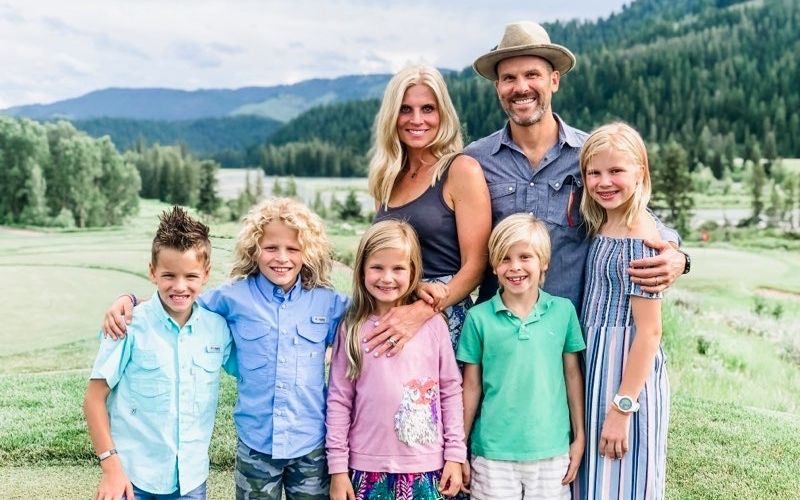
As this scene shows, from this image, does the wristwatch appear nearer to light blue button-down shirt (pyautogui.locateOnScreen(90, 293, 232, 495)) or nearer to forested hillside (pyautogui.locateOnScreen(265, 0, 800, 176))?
light blue button-down shirt (pyautogui.locateOnScreen(90, 293, 232, 495))

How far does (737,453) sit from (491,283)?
3477 mm

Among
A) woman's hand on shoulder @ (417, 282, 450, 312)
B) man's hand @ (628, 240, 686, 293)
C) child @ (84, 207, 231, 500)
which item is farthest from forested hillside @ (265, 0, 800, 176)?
child @ (84, 207, 231, 500)

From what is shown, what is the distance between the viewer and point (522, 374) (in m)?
2.87

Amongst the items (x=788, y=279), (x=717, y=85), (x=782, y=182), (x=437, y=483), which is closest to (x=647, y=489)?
(x=437, y=483)

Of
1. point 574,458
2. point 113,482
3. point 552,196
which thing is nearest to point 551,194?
point 552,196

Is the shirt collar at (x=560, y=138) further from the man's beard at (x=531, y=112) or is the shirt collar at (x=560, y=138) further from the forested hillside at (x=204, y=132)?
the forested hillside at (x=204, y=132)

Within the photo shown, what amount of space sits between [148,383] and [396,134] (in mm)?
1461

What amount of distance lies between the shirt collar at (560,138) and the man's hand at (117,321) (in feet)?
5.60

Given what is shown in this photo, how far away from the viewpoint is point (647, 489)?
9.34 feet

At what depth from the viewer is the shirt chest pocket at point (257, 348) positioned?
9.62 feet

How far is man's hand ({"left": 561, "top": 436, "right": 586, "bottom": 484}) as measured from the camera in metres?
2.94

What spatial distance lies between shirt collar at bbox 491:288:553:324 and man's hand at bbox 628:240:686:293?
353 mm

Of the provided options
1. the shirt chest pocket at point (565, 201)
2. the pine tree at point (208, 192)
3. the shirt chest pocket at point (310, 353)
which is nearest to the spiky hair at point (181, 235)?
the shirt chest pocket at point (310, 353)

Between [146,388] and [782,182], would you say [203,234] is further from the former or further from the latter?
[782,182]
